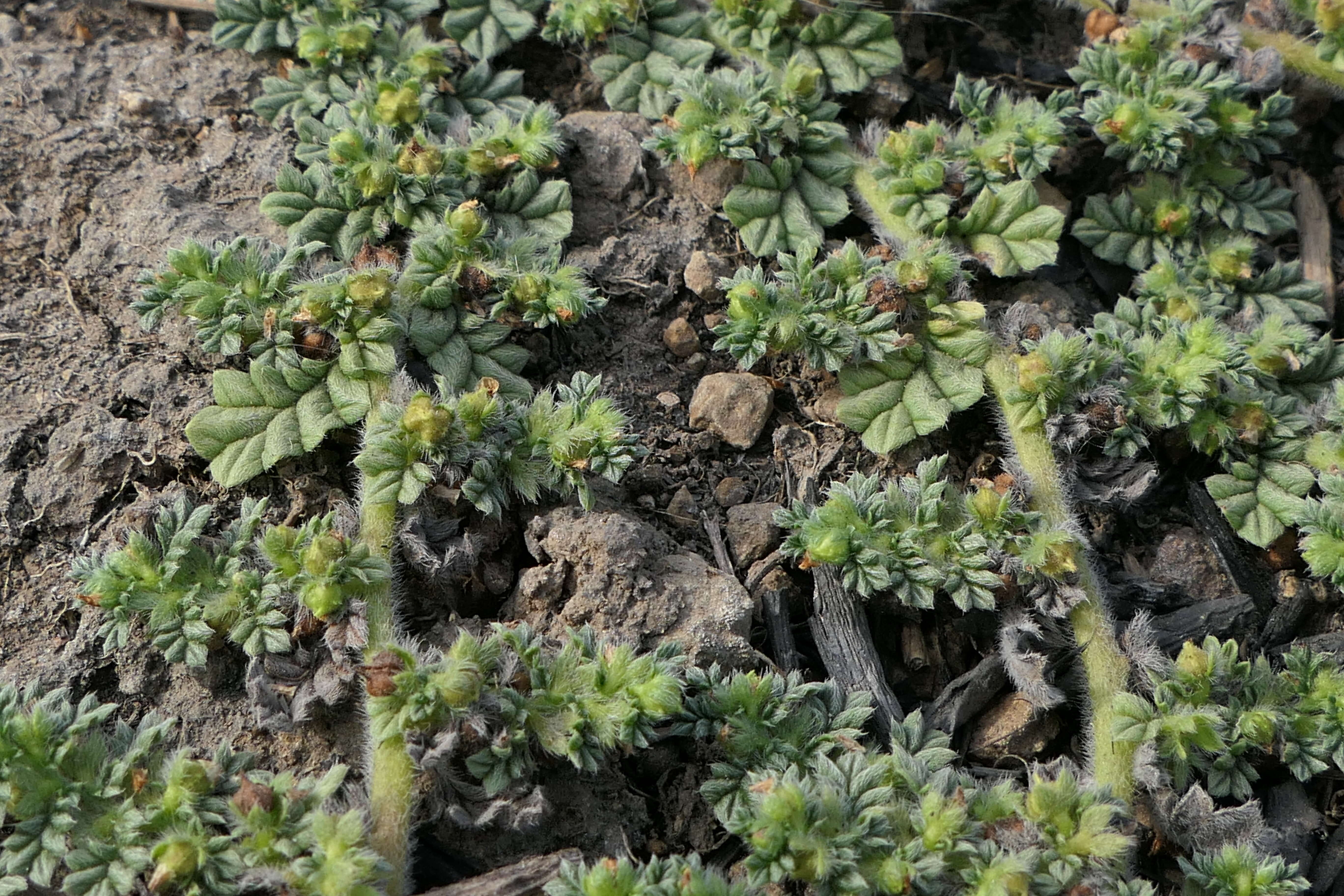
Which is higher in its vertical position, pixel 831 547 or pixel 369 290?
pixel 369 290

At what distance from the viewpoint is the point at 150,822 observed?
2672mm

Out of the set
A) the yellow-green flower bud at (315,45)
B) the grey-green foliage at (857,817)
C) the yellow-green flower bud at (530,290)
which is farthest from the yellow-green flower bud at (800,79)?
the grey-green foliage at (857,817)

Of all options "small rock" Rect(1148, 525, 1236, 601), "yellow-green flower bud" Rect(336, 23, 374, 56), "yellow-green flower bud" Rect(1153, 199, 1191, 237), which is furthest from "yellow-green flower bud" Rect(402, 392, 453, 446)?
"yellow-green flower bud" Rect(1153, 199, 1191, 237)

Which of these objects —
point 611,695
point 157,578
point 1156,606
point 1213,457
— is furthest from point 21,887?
point 1213,457

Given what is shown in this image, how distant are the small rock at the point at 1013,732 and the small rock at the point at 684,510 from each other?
1.07 metres

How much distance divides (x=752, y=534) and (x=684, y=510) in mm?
240

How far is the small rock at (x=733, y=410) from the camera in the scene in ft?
12.0

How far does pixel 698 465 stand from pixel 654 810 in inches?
44.6

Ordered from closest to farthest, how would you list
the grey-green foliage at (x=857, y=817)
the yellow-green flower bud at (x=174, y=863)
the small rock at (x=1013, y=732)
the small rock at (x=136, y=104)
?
the yellow-green flower bud at (x=174, y=863)
the grey-green foliage at (x=857, y=817)
the small rock at (x=1013, y=732)
the small rock at (x=136, y=104)

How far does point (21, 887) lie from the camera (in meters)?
2.61

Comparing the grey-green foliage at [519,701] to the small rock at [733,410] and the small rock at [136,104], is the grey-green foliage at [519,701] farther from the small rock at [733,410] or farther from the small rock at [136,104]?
the small rock at [136,104]

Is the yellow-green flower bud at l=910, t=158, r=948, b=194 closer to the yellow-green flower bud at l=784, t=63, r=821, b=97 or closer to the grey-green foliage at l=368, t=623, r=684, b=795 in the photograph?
the yellow-green flower bud at l=784, t=63, r=821, b=97

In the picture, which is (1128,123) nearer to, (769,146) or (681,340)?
(769,146)

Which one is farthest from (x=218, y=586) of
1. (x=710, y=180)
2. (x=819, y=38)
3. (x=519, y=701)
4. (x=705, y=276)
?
→ (x=819, y=38)
